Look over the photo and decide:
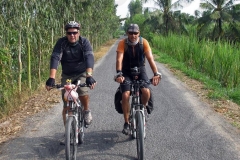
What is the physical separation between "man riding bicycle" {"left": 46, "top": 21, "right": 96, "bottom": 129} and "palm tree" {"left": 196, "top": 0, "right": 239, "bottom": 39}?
30460 mm

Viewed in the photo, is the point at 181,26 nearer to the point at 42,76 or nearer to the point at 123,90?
the point at 42,76

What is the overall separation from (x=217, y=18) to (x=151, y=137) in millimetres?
30434

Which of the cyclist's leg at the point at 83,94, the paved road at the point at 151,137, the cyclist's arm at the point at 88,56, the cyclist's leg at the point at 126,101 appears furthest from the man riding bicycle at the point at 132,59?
the paved road at the point at 151,137

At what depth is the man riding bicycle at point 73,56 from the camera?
158 inches

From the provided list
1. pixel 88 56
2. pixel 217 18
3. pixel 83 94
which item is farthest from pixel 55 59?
pixel 217 18

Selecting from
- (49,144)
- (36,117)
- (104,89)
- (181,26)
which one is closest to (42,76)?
(104,89)

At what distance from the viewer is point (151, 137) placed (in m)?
4.88

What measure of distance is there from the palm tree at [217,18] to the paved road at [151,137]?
28.2 m

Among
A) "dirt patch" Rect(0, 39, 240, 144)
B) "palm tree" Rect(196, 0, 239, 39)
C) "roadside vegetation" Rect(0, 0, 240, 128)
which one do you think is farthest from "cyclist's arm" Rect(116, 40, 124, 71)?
"palm tree" Rect(196, 0, 239, 39)

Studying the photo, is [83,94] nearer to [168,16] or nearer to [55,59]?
[55,59]

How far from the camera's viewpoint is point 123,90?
4.36 meters

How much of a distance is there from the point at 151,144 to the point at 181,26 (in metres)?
33.4

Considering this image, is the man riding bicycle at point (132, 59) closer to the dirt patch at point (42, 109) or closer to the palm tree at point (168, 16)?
the dirt patch at point (42, 109)

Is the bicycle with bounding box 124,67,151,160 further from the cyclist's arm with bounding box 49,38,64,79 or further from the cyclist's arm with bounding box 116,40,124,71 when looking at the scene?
the cyclist's arm with bounding box 49,38,64,79
